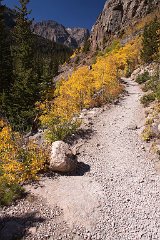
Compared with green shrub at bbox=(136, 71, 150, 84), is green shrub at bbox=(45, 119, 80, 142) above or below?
below

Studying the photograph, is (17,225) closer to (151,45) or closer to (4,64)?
(4,64)

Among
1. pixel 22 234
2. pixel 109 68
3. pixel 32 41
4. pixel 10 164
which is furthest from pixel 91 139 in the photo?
pixel 32 41

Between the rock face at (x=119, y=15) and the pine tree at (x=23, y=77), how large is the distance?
1542 inches

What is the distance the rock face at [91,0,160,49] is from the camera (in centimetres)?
5847

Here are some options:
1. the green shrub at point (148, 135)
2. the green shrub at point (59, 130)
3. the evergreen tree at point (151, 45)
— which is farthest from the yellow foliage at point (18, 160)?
the evergreen tree at point (151, 45)

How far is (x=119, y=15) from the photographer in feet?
221

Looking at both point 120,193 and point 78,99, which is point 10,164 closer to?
point 120,193

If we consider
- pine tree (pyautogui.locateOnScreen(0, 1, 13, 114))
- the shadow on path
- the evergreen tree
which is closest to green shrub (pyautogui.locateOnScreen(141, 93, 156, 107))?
the shadow on path

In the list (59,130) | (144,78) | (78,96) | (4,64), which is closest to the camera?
(59,130)

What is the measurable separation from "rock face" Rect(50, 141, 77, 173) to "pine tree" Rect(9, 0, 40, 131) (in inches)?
406

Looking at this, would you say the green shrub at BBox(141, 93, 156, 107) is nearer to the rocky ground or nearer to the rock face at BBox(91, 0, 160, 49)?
the rocky ground

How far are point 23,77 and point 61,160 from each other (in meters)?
15.3

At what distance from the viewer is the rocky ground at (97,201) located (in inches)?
281

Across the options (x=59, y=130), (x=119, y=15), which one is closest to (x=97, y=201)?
(x=59, y=130)
